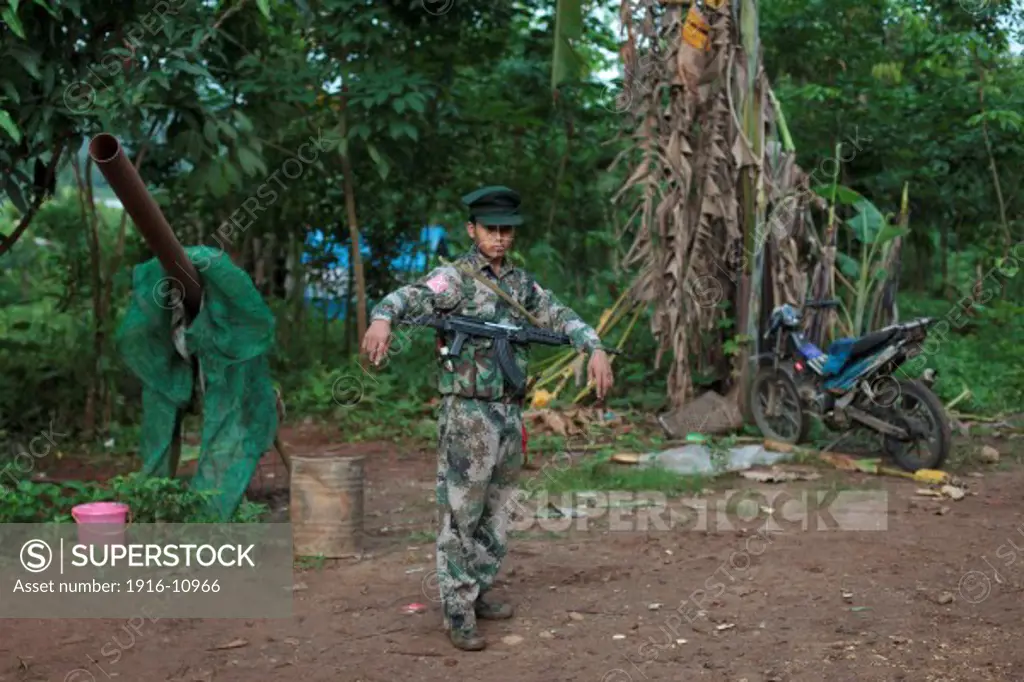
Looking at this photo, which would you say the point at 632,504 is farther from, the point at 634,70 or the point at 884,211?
the point at 884,211

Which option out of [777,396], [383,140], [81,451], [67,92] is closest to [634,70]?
[383,140]

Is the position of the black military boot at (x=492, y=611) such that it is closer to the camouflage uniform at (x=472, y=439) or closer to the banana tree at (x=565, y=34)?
the camouflage uniform at (x=472, y=439)

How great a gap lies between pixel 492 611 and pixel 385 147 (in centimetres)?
550

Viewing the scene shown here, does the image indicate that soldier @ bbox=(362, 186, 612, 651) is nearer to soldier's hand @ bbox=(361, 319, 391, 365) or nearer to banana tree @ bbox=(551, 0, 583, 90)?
soldier's hand @ bbox=(361, 319, 391, 365)

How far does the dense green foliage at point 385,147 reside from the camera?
7.19 m

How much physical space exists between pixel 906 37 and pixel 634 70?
397 cm

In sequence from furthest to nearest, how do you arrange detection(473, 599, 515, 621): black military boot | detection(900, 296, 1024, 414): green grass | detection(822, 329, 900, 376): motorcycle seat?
detection(900, 296, 1024, 414): green grass, detection(822, 329, 900, 376): motorcycle seat, detection(473, 599, 515, 621): black military boot

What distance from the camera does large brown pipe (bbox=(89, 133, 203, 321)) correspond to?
16.6 feet

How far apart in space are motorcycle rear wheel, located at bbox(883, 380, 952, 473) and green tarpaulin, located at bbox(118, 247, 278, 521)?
4.11 meters

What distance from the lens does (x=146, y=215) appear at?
5.47 metres

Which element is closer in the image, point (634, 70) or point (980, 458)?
point (980, 458)

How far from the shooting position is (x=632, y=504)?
6.95m

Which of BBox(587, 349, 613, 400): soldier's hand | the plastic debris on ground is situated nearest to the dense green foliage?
the plastic debris on ground

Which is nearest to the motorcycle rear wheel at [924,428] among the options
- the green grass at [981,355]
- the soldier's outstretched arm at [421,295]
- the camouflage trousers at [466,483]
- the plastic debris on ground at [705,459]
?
the plastic debris on ground at [705,459]
